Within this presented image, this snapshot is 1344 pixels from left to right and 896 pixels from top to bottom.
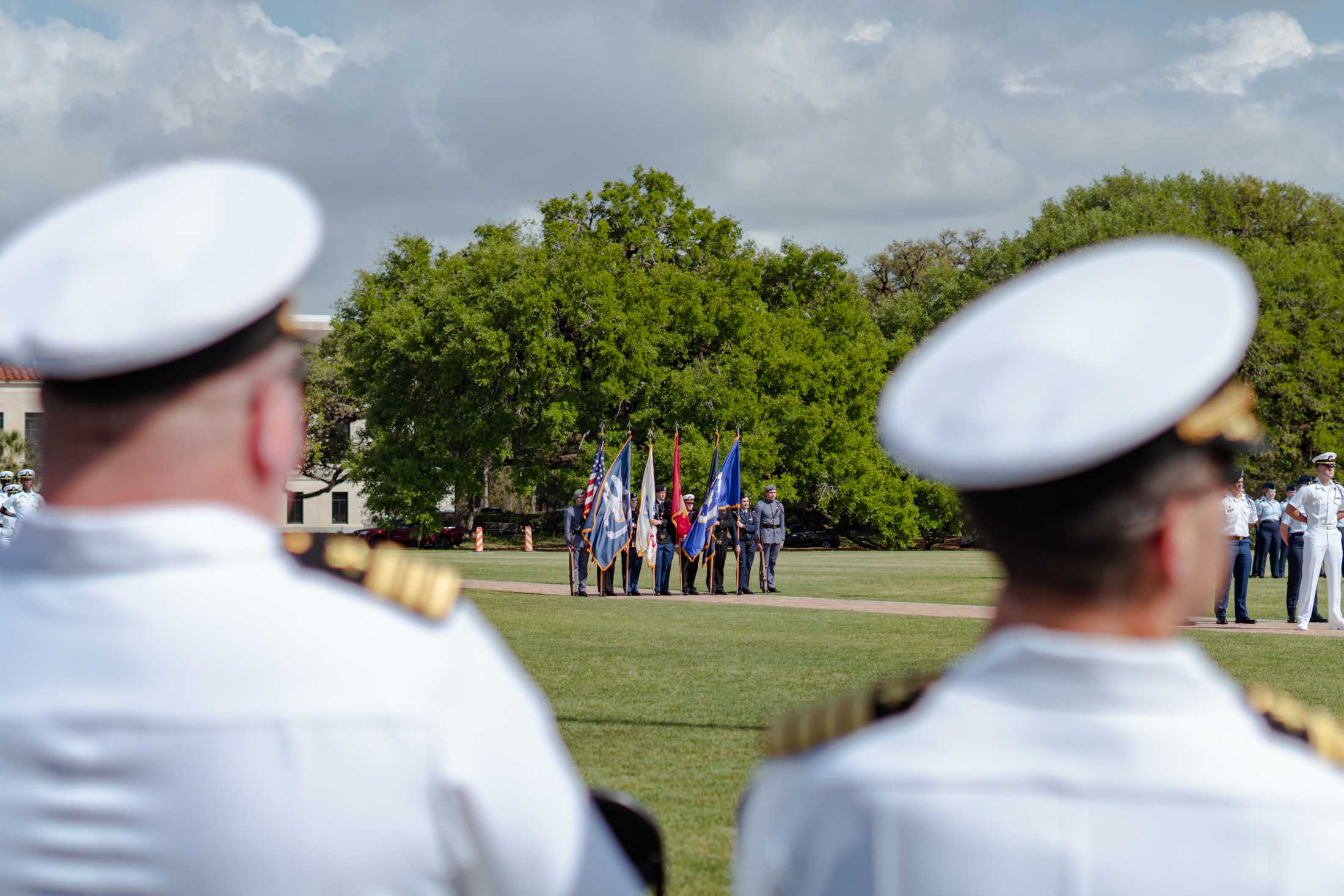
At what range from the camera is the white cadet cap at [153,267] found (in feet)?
5.53

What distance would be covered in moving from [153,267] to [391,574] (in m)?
0.45

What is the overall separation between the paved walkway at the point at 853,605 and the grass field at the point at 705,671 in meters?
0.69

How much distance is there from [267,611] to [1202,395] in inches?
41.3

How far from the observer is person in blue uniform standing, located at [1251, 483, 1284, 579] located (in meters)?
32.9

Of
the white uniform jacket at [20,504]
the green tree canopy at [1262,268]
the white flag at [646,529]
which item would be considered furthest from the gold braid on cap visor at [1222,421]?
the green tree canopy at [1262,268]

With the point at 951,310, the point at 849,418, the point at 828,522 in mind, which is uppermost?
the point at 951,310

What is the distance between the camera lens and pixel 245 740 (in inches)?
65.4

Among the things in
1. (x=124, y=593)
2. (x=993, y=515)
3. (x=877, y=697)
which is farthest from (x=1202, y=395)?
(x=124, y=593)

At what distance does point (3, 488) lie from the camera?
22.5m

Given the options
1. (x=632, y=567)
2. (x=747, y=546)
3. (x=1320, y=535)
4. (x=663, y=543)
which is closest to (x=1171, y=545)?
(x=1320, y=535)

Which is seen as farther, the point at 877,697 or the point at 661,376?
the point at 661,376

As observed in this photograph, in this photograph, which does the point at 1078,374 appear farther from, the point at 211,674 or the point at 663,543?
the point at 663,543

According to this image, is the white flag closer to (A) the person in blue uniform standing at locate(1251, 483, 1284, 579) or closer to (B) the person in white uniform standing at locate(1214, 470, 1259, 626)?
(B) the person in white uniform standing at locate(1214, 470, 1259, 626)

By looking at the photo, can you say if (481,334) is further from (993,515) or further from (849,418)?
(993,515)
